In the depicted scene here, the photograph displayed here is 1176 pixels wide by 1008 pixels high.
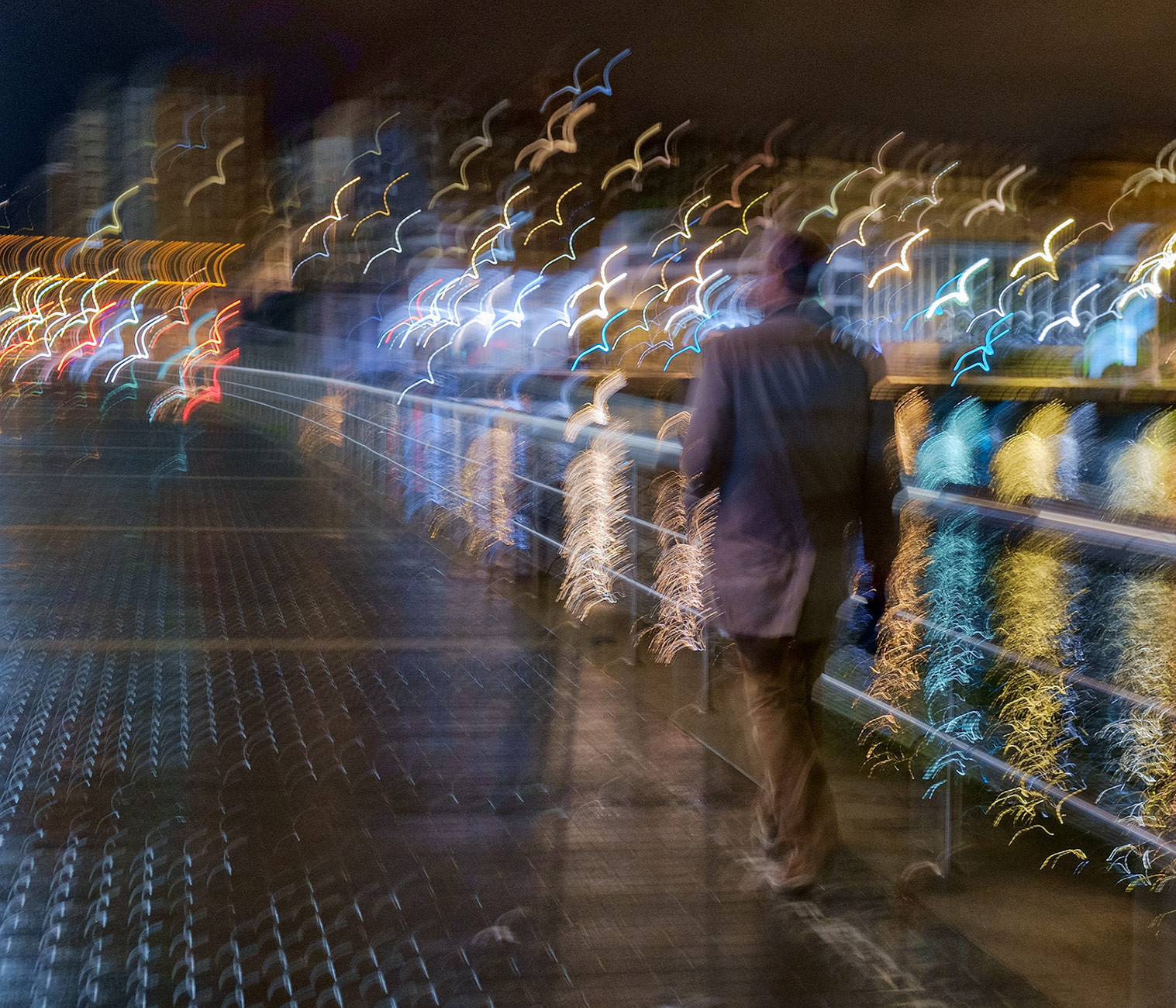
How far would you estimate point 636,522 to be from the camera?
7199mm

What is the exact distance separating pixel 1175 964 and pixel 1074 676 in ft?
3.05

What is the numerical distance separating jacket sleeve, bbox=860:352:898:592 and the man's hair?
0.28 metres

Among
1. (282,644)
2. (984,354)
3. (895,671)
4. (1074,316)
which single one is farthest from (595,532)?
(1074,316)

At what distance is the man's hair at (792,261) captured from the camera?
12.8 feet

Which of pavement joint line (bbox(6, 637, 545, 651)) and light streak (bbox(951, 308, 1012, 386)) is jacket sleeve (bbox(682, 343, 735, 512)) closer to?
pavement joint line (bbox(6, 637, 545, 651))

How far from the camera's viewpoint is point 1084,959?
372 centimetres

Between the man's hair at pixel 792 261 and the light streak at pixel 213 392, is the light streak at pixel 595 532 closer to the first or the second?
the man's hair at pixel 792 261

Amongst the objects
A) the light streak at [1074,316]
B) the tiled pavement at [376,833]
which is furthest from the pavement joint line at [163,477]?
the light streak at [1074,316]

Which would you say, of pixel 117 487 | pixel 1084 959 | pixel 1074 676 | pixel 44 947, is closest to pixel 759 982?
pixel 1084 959

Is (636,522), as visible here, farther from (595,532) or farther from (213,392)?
(213,392)

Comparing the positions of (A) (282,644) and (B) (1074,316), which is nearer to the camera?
(A) (282,644)

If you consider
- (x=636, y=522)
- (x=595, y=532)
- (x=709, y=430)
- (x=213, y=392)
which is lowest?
(x=595, y=532)

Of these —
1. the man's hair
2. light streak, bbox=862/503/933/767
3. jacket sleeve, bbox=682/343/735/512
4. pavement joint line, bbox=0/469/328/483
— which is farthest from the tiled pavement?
pavement joint line, bbox=0/469/328/483

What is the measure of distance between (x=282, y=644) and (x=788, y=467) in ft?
14.2
